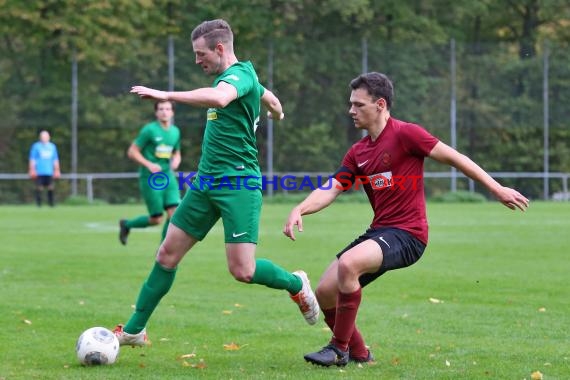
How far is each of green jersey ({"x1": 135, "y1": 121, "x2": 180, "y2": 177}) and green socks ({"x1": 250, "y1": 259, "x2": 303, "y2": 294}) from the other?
693 cm

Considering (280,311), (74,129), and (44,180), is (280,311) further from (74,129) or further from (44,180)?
(74,129)

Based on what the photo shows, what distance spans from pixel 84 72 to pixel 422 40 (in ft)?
45.9

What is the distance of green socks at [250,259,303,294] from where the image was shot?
6.96 metres

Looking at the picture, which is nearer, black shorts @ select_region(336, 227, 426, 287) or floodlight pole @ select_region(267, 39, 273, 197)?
black shorts @ select_region(336, 227, 426, 287)

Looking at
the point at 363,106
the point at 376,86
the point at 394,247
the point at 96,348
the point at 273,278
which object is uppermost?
the point at 376,86

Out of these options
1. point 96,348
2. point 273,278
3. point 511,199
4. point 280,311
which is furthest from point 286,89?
point 511,199

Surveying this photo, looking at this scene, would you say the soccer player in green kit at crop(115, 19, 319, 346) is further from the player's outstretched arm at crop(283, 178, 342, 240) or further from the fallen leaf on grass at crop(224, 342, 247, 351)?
the fallen leaf on grass at crop(224, 342, 247, 351)

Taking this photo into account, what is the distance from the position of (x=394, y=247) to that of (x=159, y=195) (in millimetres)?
7769

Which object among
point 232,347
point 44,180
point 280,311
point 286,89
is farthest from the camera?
point 286,89

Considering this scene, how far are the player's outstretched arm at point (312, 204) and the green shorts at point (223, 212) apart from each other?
0.96 feet

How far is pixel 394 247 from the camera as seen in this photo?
641 centimetres

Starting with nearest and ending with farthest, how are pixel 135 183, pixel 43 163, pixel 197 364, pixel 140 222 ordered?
pixel 197 364 < pixel 140 222 < pixel 43 163 < pixel 135 183

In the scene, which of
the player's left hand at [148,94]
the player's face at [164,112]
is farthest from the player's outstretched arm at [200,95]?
the player's face at [164,112]

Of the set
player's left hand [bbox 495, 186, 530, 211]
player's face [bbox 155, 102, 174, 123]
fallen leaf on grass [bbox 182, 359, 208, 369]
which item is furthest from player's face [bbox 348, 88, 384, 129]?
player's face [bbox 155, 102, 174, 123]
